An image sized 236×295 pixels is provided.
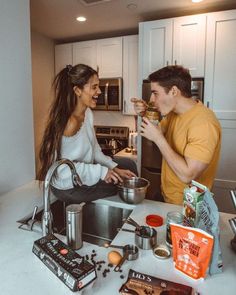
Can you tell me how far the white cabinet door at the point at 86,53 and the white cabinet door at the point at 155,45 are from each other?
2.72 feet

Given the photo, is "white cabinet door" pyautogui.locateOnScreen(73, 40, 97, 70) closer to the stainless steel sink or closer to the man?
A: the man

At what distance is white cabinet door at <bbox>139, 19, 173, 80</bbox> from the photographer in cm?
260

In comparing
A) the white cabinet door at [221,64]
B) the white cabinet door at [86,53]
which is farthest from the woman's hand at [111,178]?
the white cabinet door at [86,53]

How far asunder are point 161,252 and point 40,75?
3058 millimetres

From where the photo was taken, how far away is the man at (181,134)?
122 cm

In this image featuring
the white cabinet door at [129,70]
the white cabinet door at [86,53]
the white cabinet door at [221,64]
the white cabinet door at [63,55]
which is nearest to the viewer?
the white cabinet door at [221,64]

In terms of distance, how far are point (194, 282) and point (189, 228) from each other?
0.17 meters

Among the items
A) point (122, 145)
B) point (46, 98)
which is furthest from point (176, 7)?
point (46, 98)

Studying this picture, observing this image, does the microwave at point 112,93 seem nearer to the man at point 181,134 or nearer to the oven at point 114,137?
the oven at point 114,137

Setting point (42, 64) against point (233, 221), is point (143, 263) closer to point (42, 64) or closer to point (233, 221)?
point (233, 221)

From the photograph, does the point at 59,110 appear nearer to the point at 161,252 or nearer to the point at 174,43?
the point at 161,252

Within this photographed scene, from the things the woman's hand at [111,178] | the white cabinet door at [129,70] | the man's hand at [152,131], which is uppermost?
the white cabinet door at [129,70]

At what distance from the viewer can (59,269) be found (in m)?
0.76

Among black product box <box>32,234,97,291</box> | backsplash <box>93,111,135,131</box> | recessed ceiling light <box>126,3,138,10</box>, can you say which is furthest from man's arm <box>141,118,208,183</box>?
backsplash <box>93,111,135,131</box>
